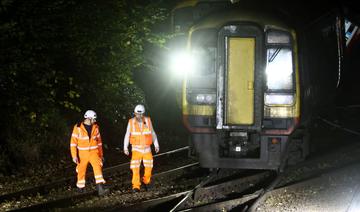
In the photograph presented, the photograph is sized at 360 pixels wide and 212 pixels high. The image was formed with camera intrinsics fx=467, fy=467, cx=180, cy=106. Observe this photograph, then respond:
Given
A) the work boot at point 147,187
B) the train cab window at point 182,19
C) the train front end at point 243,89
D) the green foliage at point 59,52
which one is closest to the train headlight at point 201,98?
the train front end at point 243,89

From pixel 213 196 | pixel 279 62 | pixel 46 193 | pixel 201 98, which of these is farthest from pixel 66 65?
pixel 279 62

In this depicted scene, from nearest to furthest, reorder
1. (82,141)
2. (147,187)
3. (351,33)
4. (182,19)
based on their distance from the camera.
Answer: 1. (82,141)
2. (147,187)
3. (182,19)
4. (351,33)

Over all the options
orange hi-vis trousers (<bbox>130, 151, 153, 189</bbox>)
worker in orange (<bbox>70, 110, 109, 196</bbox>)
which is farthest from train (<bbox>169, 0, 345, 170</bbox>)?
worker in orange (<bbox>70, 110, 109, 196</bbox>)

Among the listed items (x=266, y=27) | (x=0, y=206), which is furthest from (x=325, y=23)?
(x=0, y=206)

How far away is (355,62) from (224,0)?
11.0 metres

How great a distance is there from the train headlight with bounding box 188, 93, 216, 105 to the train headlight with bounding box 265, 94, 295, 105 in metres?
0.93

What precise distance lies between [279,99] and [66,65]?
15.2 ft

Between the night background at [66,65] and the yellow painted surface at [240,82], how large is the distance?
47.7 inches

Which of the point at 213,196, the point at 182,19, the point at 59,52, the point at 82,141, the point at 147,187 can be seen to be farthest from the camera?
the point at 182,19

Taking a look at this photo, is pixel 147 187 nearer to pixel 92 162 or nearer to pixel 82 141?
pixel 92 162

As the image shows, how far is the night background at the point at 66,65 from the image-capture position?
8672 millimetres

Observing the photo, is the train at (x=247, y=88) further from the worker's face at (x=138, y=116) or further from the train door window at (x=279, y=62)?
the worker's face at (x=138, y=116)

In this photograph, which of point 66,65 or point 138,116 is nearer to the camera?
point 138,116

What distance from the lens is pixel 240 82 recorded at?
8.02 metres
